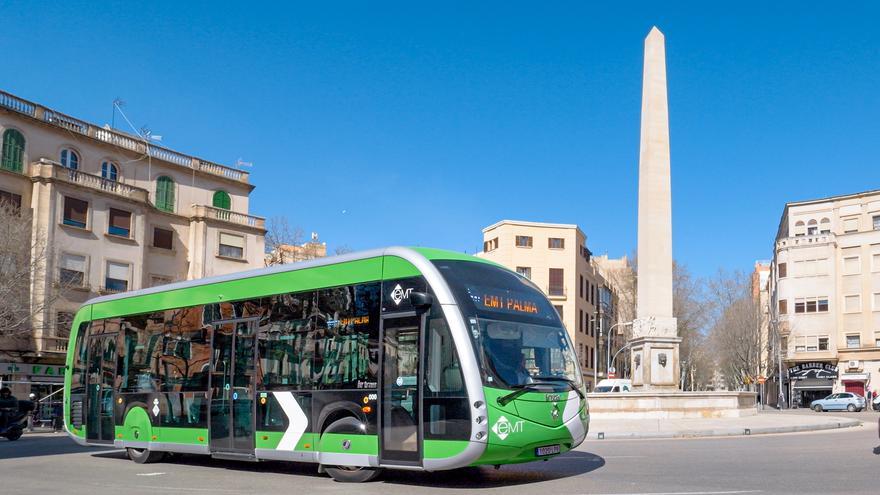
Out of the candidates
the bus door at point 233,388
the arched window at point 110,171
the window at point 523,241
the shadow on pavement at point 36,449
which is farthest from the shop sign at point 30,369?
the window at point 523,241

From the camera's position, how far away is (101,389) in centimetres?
1602

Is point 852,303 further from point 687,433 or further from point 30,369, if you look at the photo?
point 30,369

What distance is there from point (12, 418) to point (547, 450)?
18913 millimetres

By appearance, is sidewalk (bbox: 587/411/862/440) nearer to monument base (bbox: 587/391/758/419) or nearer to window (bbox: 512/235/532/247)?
monument base (bbox: 587/391/758/419)

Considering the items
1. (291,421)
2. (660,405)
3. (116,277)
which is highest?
(116,277)

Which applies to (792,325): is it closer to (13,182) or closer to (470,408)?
(13,182)

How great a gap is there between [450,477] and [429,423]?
180 cm

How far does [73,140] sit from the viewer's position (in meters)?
39.1

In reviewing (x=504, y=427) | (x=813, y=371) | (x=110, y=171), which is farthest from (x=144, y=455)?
(x=813, y=371)

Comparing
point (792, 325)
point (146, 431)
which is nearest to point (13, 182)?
point (146, 431)

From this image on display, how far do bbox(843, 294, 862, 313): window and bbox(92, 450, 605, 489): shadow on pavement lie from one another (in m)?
53.5

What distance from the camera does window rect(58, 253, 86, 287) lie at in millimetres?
36969

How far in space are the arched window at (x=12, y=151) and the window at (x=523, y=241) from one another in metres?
40.2

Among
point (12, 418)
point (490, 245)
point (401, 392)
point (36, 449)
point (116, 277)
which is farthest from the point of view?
point (490, 245)
